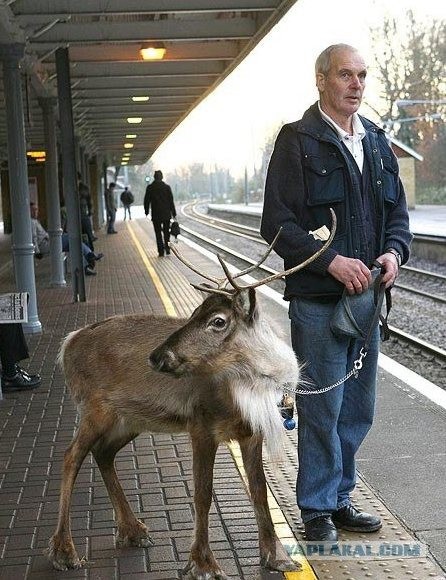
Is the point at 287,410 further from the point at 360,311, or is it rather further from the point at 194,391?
the point at 360,311

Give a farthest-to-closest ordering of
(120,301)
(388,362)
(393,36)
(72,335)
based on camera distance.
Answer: (393,36) → (120,301) → (388,362) → (72,335)

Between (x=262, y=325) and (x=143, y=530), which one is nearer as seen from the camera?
(x=262, y=325)

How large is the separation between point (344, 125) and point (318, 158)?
24 centimetres

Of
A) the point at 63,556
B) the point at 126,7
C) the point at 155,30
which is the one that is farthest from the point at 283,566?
the point at 155,30

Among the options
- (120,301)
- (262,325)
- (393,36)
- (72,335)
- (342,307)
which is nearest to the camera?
(262,325)

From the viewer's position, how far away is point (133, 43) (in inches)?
580

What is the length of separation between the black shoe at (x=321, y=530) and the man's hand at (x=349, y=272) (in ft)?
3.98

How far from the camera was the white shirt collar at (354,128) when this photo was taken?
4988 mm

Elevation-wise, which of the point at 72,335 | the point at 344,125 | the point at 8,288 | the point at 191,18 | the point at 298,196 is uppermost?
the point at 191,18

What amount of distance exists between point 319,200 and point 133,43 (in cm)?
1044

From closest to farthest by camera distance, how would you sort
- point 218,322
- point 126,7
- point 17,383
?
1. point 218,322
2. point 17,383
3. point 126,7

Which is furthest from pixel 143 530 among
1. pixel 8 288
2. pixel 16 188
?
pixel 8 288

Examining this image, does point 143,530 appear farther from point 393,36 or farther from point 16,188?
point 393,36

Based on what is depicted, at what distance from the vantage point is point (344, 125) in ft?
16.5
